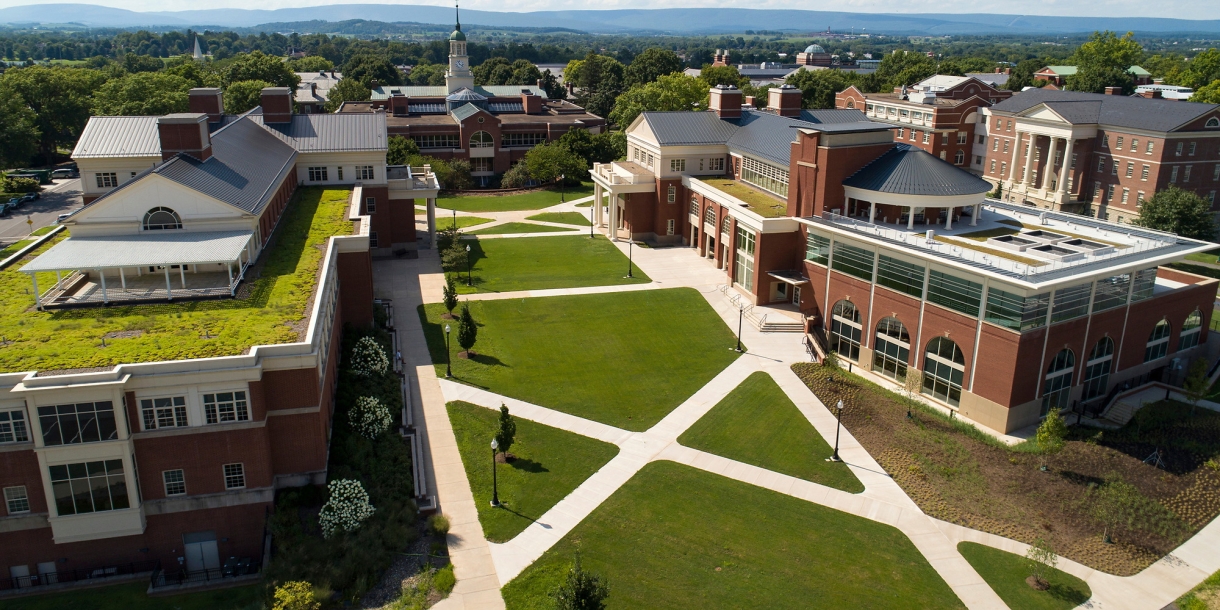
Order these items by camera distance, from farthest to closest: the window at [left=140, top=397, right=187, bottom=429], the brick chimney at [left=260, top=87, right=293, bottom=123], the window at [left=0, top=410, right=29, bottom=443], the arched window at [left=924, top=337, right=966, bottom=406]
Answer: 1. the brick chimney at [left=260, top=87, right=293, bottom=123]
2. the arched window at [left=924, top=337, right=966, bottom=406]
3. the window at [left=140, top=397, right=187, bottom=429]
4. the window at [left=0, top=410, right=29, bottom=443]

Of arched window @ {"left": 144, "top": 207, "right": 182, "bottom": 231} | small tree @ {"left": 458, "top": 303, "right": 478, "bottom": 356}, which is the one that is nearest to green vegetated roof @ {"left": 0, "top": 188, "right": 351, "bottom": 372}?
arched window @ {"left": 144, "top": 207, "right": 182, "bottom": 231}

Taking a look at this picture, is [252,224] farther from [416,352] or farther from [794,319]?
[794,319]

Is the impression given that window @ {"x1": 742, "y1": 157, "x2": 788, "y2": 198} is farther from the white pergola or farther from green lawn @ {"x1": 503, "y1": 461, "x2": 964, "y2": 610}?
the white pergola

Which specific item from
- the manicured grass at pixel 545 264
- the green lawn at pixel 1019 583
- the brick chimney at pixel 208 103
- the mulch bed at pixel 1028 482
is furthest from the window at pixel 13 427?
the brick chimney at pixel 208 103

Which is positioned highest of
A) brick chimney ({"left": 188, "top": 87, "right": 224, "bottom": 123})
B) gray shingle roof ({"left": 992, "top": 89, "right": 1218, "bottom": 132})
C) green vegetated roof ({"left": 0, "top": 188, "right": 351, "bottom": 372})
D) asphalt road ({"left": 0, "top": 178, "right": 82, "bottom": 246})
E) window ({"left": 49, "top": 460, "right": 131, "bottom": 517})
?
brick chimney ({"left": 188, "top": 87, "right": 224, "bottom": 123})

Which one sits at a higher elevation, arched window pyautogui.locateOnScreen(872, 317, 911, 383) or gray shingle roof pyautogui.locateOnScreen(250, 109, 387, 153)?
gray shingle roof pyautogui.locateOnScreen(250, 109, 387, 153)

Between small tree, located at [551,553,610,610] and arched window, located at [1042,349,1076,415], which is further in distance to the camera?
arched window, located at [1042,349,1076,415]

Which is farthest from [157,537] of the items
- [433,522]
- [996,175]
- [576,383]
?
[996,175]

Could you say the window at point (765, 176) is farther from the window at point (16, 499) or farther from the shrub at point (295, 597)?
the window at point (16, 499)
